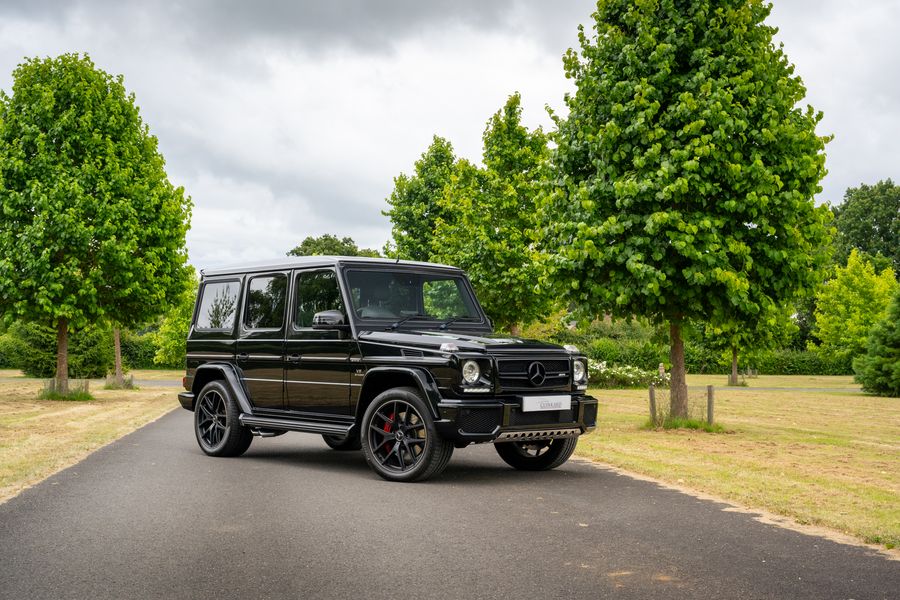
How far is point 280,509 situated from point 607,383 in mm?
30481

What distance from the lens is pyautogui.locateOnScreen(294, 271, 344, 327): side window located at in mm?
9922

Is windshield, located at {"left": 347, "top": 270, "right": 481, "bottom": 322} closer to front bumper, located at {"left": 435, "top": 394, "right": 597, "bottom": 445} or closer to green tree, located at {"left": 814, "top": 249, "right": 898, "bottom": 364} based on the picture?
front bumper, located at {"left": 435, "top": 394, "right": 597, "bottom": 445}

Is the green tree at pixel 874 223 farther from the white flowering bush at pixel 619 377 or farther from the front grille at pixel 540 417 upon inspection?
the front grille at pixel 540 417

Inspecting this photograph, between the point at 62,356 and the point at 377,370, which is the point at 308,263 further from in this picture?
the point at 62,356

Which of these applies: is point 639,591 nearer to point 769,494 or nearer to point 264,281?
point 769,494

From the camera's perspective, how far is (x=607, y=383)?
121ft

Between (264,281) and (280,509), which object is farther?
(264,281)

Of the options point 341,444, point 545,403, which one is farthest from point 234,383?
point 545,403

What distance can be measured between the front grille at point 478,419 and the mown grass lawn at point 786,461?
223cm

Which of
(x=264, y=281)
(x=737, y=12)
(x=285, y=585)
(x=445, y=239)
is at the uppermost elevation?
(x=737, y=12)

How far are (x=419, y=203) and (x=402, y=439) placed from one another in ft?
97.6

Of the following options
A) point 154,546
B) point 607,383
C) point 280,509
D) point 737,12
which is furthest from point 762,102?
point 607,383

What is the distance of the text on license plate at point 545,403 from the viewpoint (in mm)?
8734

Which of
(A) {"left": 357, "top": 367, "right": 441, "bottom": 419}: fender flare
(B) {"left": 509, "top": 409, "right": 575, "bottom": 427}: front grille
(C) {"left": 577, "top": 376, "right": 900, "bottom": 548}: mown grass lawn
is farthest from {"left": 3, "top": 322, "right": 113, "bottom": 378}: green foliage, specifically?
(B) {"left": 509, "top": 409, "right": 575, "bottom": 427}: front grille
